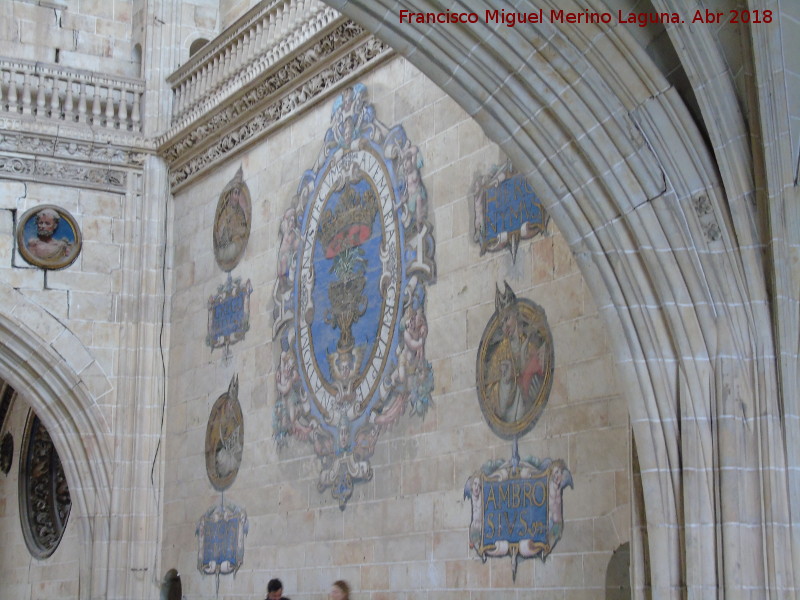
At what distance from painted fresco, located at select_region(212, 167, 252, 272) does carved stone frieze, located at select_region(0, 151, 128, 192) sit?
127 cm

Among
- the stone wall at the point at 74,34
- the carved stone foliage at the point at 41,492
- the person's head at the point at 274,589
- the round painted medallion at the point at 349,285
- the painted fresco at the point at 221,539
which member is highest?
the stone wall at the point at 74,34

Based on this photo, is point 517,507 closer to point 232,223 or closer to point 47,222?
point 232,223

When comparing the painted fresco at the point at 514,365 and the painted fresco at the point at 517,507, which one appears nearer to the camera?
the painted fresco at the point at 517,507

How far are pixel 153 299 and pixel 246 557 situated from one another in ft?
9.39

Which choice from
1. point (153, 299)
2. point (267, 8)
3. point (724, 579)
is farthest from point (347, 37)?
point (724, 579)

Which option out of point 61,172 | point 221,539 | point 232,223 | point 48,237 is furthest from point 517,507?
point 61,172

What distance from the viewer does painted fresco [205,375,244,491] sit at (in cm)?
976

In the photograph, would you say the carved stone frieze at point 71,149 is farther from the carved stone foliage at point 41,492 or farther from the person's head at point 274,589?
the person's head at point 274,589

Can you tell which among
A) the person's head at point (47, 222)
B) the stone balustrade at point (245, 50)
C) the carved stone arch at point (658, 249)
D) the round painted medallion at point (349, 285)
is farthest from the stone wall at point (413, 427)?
the carved stone arch at point (658, 249)

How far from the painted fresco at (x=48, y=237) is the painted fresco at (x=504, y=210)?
4849mm

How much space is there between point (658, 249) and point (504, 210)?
2465 millimetres

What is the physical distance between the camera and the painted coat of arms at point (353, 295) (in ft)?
26.0

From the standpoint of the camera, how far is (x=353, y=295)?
8477 mm

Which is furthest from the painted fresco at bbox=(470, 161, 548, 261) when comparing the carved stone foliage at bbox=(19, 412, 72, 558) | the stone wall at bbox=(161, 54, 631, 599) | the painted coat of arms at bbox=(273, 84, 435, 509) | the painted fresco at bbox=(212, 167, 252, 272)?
the carved stone foliage at bbox=(19, 412, 72, 558)
